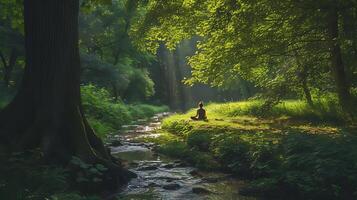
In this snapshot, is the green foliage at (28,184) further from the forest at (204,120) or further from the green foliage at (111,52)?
the green foliage at (111,52)

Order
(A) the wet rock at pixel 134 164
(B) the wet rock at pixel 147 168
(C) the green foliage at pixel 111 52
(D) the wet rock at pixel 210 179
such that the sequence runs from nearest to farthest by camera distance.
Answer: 1. (D) the wet rock at pixel 210 179
2. (B) the wet rock at pixel 147 168
3. (A) the wet rock at pixel 134 164
4. (C) the green foliage at pixel 111 52

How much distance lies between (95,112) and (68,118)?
1486 centimetres

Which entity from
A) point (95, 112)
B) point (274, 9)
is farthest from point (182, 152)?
point (95, 112)

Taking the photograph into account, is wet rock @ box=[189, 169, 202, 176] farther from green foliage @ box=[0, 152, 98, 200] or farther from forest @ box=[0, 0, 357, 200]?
green foliage @ box=[0, 152, 98, 200]

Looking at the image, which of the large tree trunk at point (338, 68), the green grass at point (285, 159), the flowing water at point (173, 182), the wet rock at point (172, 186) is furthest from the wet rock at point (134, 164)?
the large tree trunk at point (338, 68)

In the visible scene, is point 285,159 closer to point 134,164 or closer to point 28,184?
point 134,164

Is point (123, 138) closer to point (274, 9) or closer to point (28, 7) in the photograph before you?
point (274, 9)

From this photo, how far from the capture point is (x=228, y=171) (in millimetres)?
11461

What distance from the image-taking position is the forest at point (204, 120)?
28.4 feet

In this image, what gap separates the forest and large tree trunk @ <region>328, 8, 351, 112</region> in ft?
0.12

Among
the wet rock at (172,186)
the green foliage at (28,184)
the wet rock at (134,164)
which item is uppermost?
the green foliage at (28,184)

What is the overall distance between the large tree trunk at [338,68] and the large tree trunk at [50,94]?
8.10 metres

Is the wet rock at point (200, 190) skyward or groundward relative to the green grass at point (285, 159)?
groundward

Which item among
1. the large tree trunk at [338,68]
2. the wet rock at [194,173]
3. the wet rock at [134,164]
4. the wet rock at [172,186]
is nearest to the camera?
the wet rock at [172,186]
